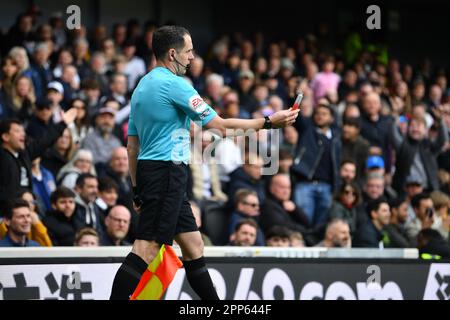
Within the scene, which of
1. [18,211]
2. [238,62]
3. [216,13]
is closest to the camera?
[18,211]

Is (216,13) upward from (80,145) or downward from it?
upward

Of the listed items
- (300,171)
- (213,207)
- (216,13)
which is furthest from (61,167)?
(216,13)

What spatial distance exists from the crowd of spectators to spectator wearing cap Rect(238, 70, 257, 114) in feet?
0.07

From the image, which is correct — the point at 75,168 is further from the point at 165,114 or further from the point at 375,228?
the point at 165,114

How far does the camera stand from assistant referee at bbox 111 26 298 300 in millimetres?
6879

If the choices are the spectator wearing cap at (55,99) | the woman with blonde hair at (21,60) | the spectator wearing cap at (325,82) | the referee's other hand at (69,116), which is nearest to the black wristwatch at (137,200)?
the referee's other hand at (69,116)

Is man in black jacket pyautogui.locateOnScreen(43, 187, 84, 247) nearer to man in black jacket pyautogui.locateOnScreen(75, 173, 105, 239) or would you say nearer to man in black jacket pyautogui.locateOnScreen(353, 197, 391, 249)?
man in black jacket pyautogui.locateOnScreen(75, 173, 105, 239)

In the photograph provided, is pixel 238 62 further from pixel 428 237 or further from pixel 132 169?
pixel 132 169

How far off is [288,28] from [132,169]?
14297 millimetres

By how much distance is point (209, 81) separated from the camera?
14.8 m

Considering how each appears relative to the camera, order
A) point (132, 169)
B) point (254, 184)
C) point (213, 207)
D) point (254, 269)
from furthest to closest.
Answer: point (254, 184)
point (213, 207)
point (254, 269)
point (132, 169)

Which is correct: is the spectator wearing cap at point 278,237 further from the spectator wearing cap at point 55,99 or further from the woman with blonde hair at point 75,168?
the spectator wearing cap at point 55,99

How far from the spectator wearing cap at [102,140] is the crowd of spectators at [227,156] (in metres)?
0.02

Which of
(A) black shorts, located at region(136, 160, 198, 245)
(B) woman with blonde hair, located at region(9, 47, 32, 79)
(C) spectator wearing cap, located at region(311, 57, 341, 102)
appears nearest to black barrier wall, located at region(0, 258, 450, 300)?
(A) black shorts, located at region(136, 160, 198, 245)
